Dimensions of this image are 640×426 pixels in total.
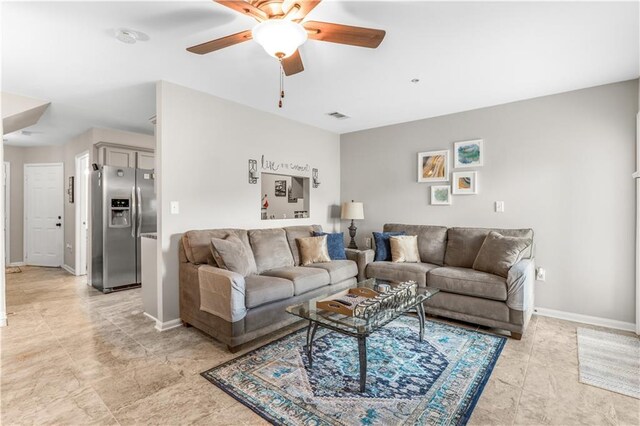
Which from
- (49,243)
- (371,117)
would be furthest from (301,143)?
(49,243)

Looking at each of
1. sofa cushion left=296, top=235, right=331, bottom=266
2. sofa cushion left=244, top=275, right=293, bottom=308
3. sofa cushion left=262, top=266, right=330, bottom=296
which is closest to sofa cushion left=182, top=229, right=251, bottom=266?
sofa cushion left=244, top=275, right=293, bottom=308

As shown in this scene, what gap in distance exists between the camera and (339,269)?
3.67m

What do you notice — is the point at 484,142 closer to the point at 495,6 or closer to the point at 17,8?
the point at 495,6

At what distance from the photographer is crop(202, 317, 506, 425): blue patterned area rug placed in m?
1.82

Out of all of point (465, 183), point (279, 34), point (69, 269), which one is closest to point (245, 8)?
point (279, 34)

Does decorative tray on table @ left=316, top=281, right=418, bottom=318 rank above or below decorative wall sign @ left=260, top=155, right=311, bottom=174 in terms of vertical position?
below

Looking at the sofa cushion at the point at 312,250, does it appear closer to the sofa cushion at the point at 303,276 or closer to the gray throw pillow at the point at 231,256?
the sofa cushion at the point at 303,276

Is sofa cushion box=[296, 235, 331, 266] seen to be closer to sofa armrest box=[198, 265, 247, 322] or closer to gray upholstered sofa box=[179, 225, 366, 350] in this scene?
gray upholstered sofa box=[179, 225, 366, 350]

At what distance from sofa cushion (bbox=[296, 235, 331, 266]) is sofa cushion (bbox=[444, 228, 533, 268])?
149 centimetres

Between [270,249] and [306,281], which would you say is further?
[270,249]

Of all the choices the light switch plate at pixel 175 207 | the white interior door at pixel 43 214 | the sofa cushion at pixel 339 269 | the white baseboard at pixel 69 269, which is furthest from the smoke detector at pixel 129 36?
the white interior door at pixel 43 214

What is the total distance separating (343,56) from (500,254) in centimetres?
242

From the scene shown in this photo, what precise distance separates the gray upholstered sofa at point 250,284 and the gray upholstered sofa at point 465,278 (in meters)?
0.74

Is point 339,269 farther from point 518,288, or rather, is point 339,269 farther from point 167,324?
point 167,324
